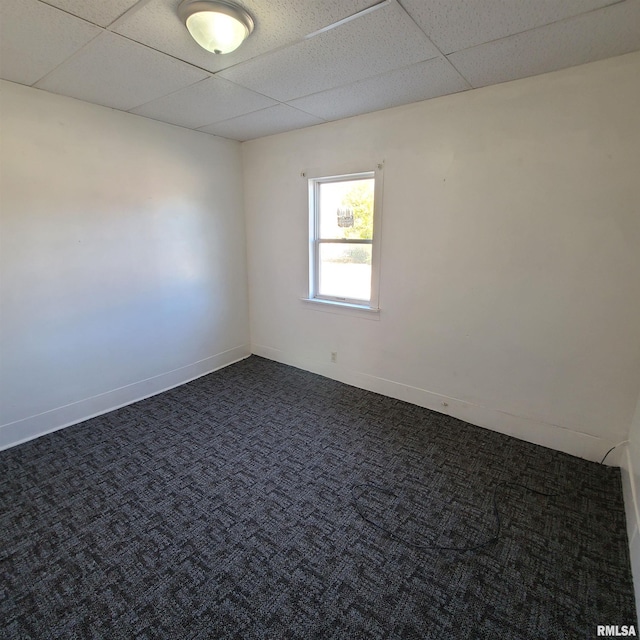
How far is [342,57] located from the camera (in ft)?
6.12

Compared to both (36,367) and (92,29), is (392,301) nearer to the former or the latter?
(92,29)

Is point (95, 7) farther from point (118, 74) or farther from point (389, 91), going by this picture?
point (389, 91)

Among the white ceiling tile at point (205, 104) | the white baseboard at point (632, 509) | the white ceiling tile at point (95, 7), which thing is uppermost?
the white ceiling tile at point (205, 104)

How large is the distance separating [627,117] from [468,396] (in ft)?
6.70

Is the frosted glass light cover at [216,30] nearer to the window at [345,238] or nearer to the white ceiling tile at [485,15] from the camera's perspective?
the white ceiling tile at [485,15]

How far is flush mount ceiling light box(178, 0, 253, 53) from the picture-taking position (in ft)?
4.67

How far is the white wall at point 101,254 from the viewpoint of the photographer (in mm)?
2389

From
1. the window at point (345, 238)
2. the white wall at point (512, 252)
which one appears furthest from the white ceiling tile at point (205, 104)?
the window at point (345, 238)

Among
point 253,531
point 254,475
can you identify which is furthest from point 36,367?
point 253,531

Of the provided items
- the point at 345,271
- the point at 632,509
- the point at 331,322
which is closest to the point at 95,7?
the point at 345,271

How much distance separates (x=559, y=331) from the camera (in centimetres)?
231

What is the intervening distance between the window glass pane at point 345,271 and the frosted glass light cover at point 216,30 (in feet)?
6.28

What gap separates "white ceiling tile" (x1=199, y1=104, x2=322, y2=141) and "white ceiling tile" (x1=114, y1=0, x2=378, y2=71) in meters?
0.90

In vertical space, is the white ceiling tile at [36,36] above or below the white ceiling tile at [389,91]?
below
